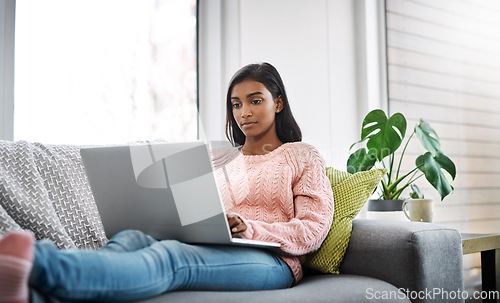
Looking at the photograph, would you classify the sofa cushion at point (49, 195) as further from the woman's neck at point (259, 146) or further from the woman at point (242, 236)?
the woman's neck at point (259, 146)

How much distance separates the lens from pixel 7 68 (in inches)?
79.0

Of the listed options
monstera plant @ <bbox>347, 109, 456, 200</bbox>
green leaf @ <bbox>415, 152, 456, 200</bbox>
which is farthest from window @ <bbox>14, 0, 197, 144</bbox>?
green leaf @ <bbox>415, 152, 456, 200</bbox>

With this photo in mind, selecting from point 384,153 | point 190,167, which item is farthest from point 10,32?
point 384,153

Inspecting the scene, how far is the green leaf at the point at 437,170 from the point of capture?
2.21 meters

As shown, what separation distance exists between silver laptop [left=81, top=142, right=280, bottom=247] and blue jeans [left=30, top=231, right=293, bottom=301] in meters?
0.06

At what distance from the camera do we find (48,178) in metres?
1.55

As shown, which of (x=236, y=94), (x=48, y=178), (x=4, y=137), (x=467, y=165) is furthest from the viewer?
(x=467, y=165)

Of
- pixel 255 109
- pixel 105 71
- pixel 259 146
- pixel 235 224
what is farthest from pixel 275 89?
pixel 105 71

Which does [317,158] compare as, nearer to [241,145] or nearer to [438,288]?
[241,145]

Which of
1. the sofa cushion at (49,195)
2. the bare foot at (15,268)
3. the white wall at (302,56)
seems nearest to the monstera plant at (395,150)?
the white wall at (302,56)

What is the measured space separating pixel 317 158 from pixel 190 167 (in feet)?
2.05

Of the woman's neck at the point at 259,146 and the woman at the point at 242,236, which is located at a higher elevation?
the woman's neck at the point at 259,146

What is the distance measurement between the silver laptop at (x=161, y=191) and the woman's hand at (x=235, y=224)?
6 centimetres

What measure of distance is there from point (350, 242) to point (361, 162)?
88 cm
